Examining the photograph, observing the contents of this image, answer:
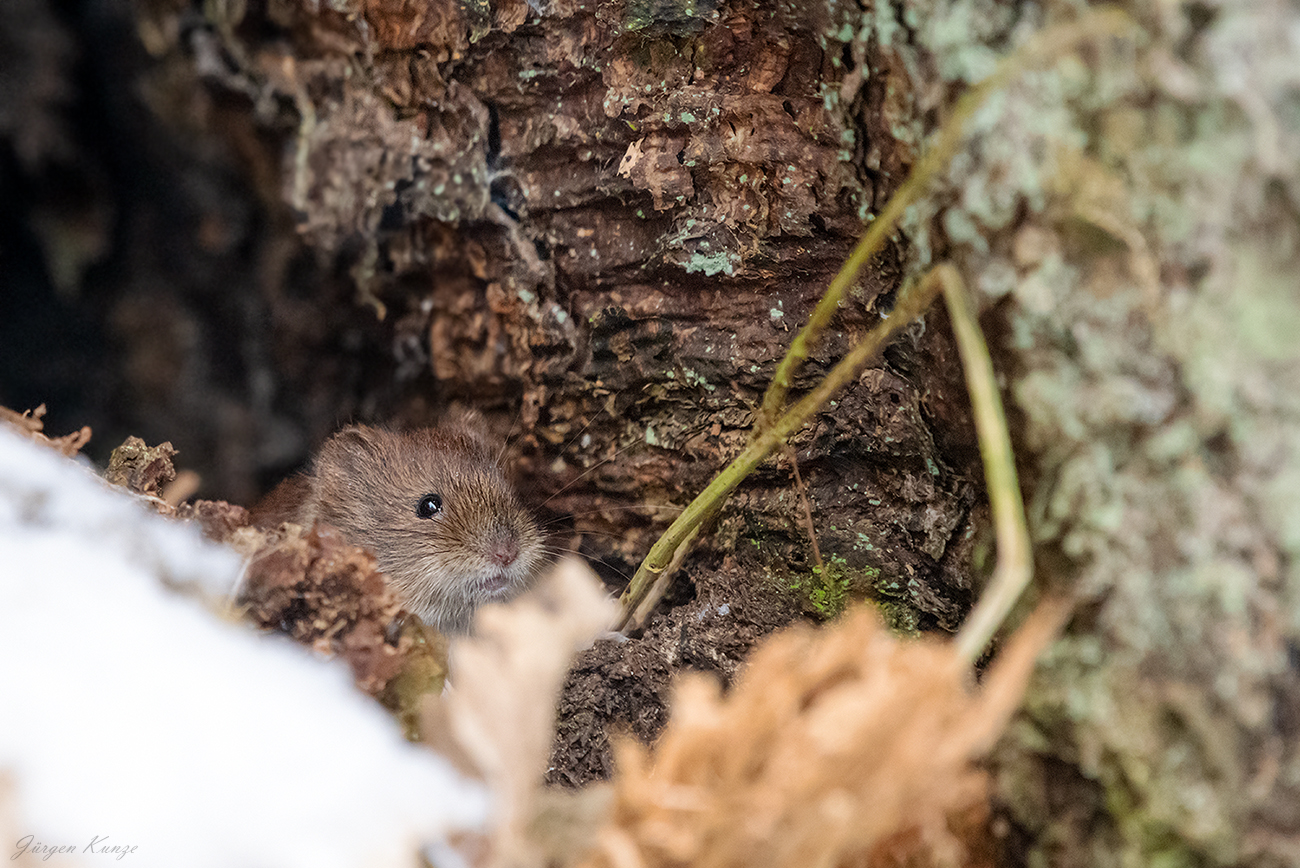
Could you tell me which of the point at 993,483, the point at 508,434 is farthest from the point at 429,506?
the point at 993,483

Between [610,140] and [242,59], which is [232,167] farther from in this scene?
[610,140]

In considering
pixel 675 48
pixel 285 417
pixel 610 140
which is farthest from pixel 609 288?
pixel 285 417

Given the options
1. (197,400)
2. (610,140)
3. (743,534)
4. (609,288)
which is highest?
(610,140)

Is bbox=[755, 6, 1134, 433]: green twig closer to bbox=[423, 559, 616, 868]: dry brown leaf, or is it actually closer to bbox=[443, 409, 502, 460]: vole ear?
bbox=[423, 559, 616, 868]: dry brown leaf

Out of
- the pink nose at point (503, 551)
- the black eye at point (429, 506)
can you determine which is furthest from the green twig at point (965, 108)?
the black eye at point (429, 506)
